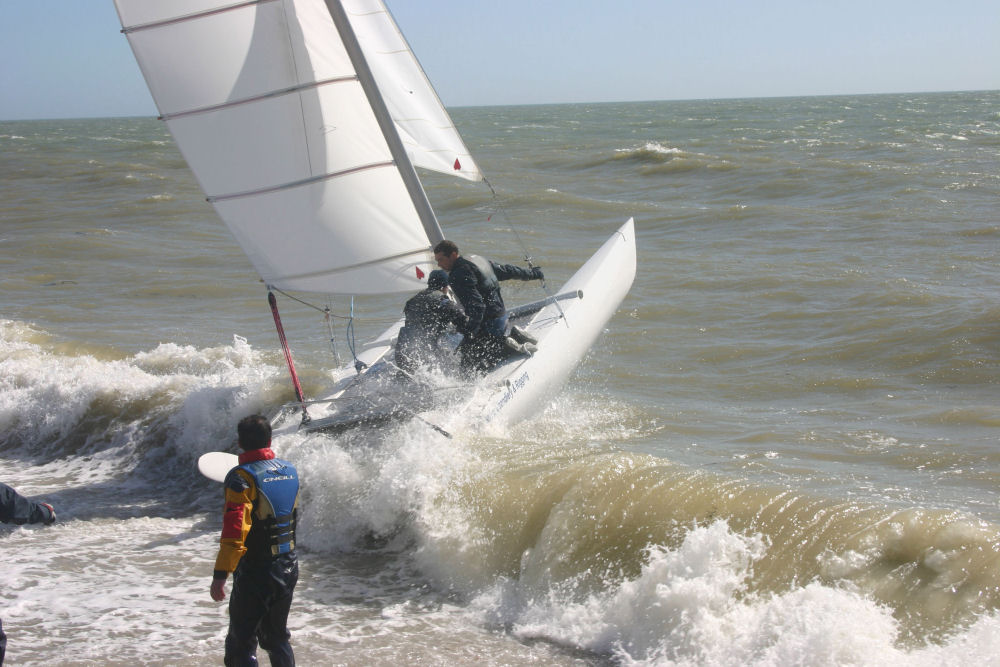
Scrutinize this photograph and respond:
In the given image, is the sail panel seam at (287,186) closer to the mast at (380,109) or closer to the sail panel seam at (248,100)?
the mast at (380,109)

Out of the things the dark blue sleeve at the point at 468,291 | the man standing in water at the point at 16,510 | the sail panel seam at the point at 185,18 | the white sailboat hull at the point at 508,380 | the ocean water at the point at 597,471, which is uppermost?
the sail panel seam at the point at 185,18

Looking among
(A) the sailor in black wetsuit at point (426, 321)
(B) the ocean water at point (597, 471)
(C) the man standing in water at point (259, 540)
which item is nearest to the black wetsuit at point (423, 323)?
(A) the sailor in black wetsuit at point (426, 321)

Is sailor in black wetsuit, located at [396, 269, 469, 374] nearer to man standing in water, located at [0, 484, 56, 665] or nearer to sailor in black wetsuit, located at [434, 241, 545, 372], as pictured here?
sailor in black wetsuit, located at [434, 241, 545, 372]

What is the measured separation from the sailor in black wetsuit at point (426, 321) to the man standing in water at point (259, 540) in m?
3.18

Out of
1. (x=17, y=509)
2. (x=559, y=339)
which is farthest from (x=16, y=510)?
(x=559, y=339)

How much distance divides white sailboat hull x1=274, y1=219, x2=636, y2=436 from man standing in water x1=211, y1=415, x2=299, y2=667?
264 cm

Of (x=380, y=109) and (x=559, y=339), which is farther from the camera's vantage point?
(x=559, y=339)

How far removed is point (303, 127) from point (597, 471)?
116 inches

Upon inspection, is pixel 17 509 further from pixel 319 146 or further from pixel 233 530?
pixel 319 146

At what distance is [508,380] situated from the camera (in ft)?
22.4

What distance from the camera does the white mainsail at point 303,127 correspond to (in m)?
6.16

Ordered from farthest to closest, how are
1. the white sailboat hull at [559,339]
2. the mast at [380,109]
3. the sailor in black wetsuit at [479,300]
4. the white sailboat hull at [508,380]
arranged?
the white sailboat hull at [559,339] → the sailor in black wetsuit at [479,300] → the mast at [380,109] → the white sailboat hull at [508,380]

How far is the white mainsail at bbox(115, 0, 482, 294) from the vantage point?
6.16 meters

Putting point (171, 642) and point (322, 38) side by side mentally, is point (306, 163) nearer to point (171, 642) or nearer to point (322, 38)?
point (322, 38)
